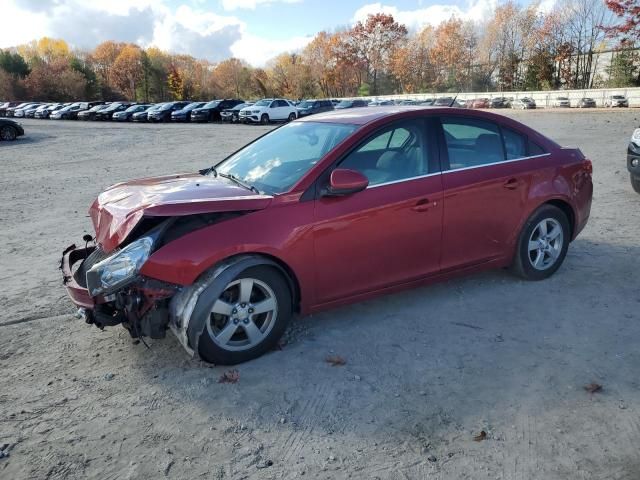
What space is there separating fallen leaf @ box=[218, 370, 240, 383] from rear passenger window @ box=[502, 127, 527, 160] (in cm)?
309

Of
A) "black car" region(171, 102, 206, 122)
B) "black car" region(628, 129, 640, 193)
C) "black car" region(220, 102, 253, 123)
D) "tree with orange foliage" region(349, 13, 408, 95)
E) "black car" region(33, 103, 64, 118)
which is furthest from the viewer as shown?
"tree with orange foliage" region(349, 13, 408, 95)

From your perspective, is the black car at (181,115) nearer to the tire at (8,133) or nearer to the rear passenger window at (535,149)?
the tire at (8,133)

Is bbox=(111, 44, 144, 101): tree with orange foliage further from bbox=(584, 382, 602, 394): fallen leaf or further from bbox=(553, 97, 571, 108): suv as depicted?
bbox=(584, 382, 602, 394): fallen leaf

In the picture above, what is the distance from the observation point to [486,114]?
4.85 m

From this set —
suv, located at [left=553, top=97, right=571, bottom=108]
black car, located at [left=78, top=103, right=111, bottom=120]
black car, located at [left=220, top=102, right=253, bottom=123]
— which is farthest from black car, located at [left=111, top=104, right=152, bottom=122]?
suv, located at [left=553, top=97, right=571, bottom=108]

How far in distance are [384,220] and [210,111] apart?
3756cm

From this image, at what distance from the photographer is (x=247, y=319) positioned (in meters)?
3.64

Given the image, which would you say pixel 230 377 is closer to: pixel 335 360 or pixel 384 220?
pixel 335 360

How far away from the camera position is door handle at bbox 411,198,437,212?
13.6 ft

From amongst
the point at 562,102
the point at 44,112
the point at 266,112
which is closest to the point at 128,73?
the point at 44,112

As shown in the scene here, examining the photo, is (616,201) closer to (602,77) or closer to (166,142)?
(166,142)

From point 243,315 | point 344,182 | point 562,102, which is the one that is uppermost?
point 344,182

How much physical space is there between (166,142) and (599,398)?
70.0 ft

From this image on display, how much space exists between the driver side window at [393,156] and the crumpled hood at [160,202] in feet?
2.74
